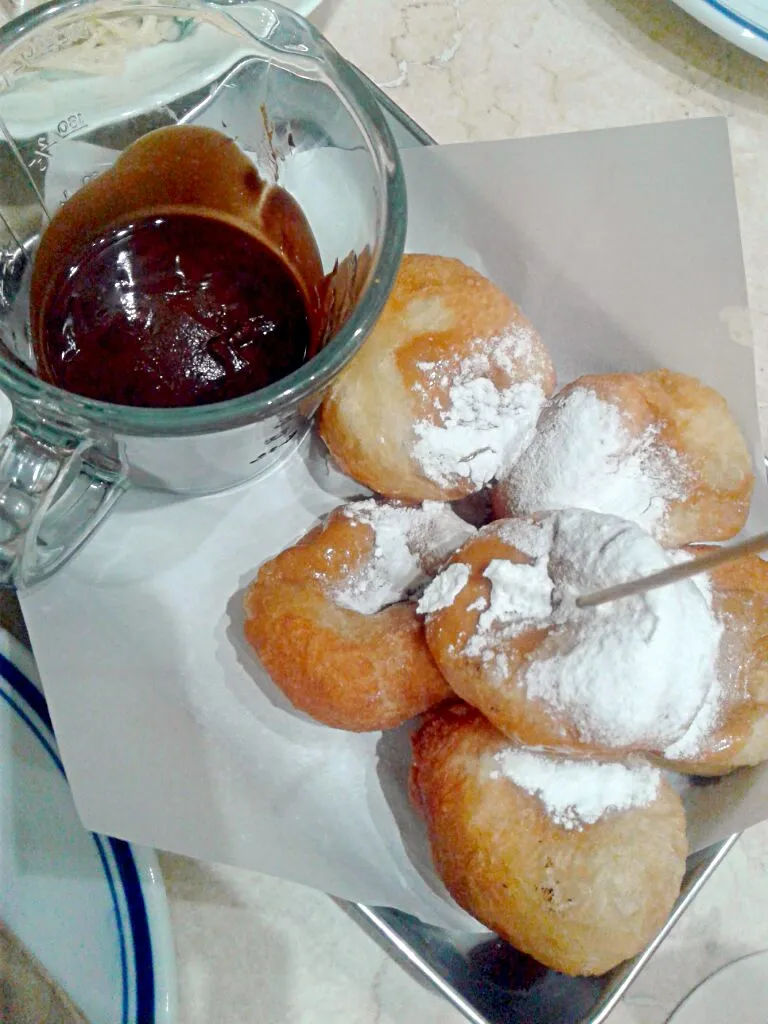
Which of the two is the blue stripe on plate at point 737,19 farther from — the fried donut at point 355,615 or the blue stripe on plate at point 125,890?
the blue stripe on plate at point 125,890

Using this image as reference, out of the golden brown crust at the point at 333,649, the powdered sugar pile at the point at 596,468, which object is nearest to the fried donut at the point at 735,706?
the powdered sugar pile at the point at 596,468

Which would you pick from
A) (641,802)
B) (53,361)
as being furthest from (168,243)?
(641,802)

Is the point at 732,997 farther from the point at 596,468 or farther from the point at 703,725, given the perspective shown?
the point at 596,468

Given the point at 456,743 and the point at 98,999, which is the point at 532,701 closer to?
the point at 456,743

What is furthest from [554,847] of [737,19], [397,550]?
[737,19]

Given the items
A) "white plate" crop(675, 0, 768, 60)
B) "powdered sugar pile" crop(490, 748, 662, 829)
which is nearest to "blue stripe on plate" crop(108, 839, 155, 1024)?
"powdered sugar pile" crop(490, 748, 662, 829)

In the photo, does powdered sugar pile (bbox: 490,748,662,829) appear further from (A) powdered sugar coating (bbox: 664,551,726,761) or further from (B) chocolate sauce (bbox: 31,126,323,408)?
(B) chocolate sauce (bbox: 31,126,323,408)
